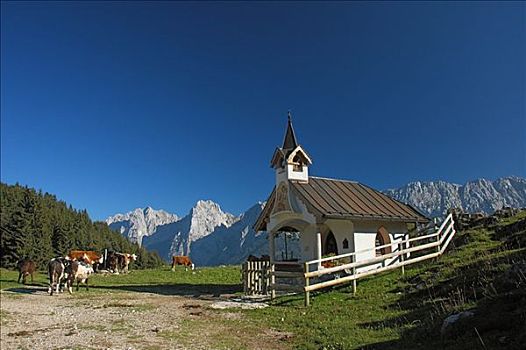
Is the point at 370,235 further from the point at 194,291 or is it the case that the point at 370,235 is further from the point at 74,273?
the point at 74,273

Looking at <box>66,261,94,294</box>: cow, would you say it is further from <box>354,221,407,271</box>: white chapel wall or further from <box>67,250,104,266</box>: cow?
<box>354,221,407,271</box>: white chapel wall

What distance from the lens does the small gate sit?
20.1m

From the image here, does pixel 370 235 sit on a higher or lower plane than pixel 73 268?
higher

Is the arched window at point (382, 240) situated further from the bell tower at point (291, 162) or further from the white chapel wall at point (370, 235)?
the bell tower at point (291, 162)

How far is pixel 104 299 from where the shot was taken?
19.4 m

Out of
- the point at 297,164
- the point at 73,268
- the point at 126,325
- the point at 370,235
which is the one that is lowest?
the point at 126,325

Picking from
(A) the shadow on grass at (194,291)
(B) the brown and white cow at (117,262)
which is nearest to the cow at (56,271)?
(A) the shadow on grass at (194,291)

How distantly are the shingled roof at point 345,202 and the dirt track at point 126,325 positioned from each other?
24.6 feet

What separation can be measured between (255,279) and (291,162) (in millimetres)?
7281

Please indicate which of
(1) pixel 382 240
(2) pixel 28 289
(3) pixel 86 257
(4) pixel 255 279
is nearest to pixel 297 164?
(1) pixel 382 240

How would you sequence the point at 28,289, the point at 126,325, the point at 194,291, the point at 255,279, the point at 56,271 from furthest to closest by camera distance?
the point at 28,289
the point at 194,291
the point at 56,271
the point at 255,279
the point at 126,325

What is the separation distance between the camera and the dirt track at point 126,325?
10.6 meters

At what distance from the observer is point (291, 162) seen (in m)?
24.6

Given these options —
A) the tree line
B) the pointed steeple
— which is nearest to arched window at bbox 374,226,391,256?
the pointed steeple
